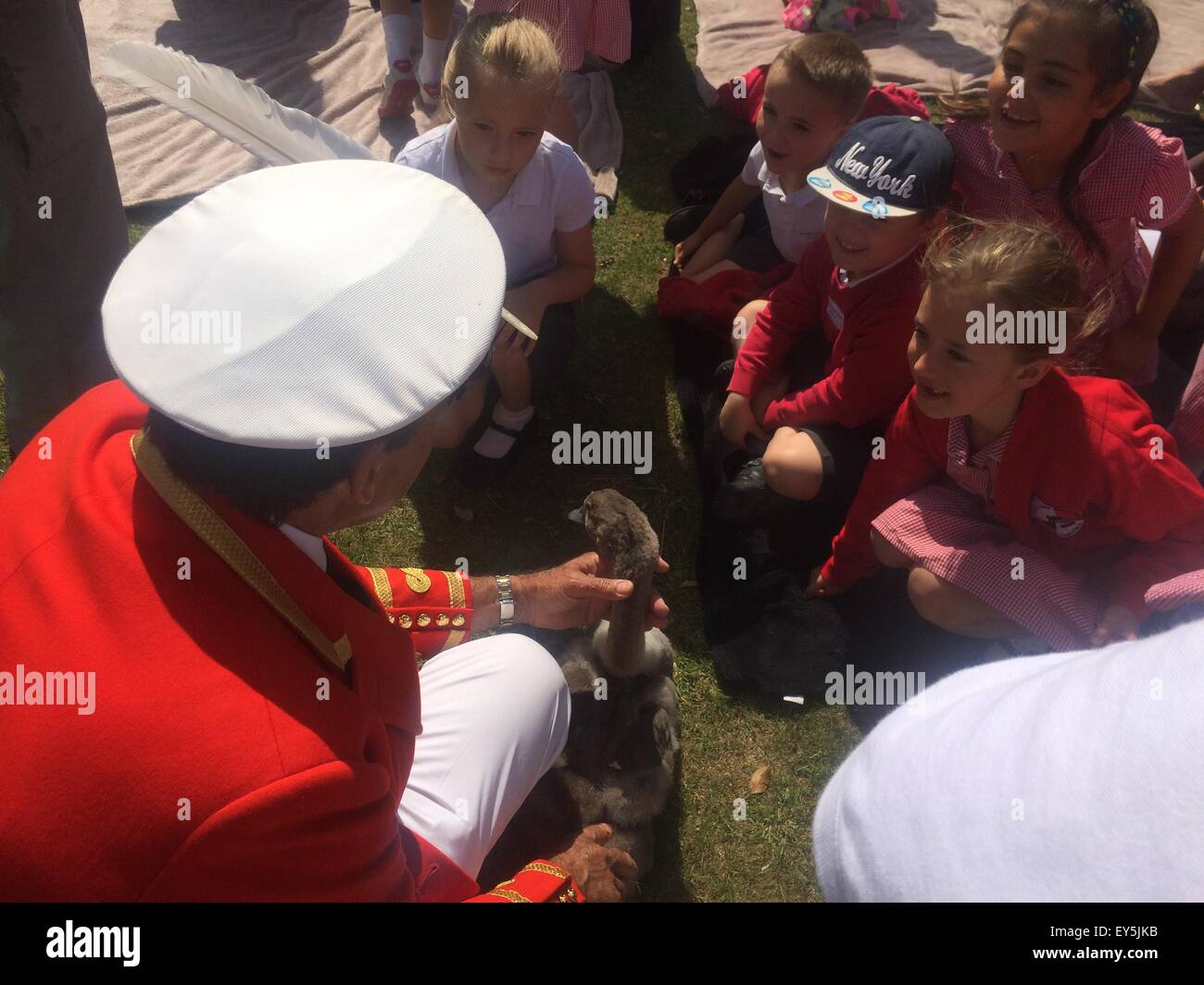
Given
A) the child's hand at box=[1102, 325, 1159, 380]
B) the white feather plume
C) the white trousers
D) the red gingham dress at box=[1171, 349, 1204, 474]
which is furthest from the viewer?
the child's hand at box=[1102, 325, 1159, 380]

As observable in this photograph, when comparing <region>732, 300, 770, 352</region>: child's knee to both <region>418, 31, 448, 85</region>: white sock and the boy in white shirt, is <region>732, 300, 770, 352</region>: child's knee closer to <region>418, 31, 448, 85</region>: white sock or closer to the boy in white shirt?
the boy in white shirt

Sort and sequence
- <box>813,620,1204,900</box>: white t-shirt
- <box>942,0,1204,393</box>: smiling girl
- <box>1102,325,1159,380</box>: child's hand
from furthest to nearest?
1. <box>1102,325,1159,380</box>: child's hand
2. <box>942,0,1204,393</box>: smiling girl
3. <box>813,620,1204,900</box>: white t-shirt

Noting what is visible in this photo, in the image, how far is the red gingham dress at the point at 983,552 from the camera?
8.71 feet

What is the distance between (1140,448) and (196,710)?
248cm

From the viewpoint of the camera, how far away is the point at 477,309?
1.58m

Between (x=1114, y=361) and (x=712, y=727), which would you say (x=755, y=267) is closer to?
(x=1114, y=361)

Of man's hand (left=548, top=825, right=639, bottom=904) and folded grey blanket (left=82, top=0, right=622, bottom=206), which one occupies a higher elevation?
folded grey blanket (left=82, top=0, right=622, bottom=206)

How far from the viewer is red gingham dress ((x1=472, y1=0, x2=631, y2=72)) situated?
14.5 ft

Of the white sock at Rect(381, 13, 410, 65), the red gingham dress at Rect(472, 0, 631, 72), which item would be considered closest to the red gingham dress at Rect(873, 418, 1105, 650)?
the red gingham dress at Rect(472, 0, 631, 72)

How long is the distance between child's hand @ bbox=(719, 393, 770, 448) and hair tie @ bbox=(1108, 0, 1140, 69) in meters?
1.65

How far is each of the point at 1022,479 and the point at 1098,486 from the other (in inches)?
8.1

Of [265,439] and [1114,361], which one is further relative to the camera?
[1114,361]

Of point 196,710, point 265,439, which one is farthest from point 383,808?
point 265,439

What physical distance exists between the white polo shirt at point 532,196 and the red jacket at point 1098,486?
156cm
